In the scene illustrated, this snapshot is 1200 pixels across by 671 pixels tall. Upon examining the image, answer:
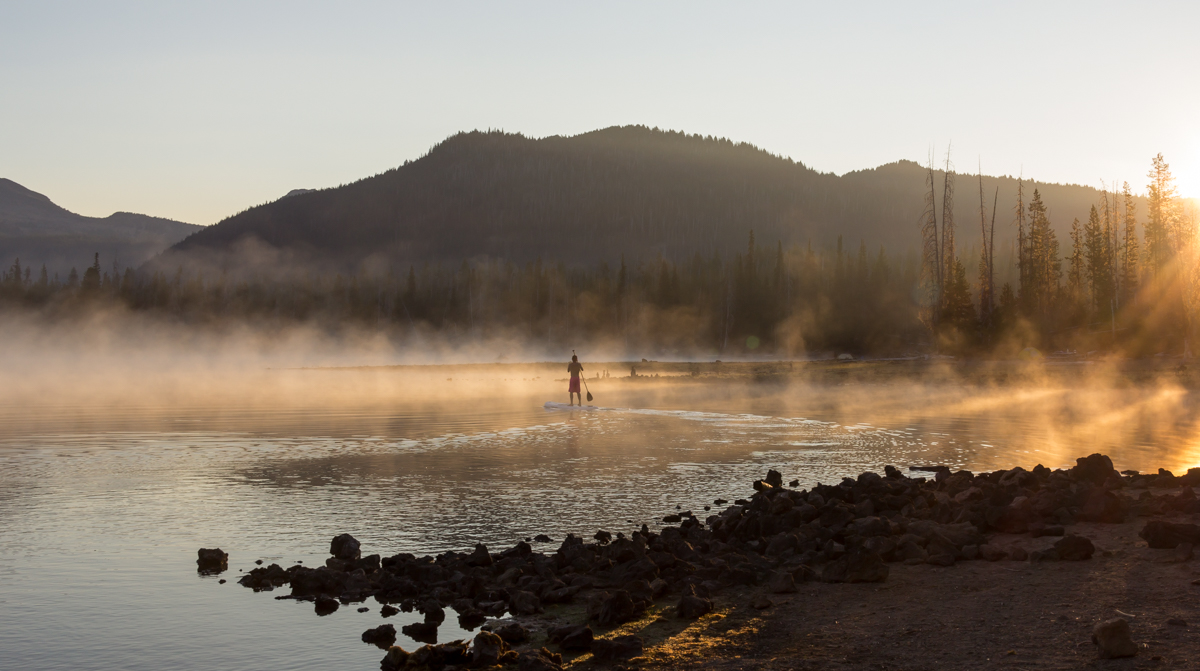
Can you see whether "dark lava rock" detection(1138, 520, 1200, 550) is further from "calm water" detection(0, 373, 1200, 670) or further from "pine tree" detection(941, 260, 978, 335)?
"pine tree" detection(941, 260, 978, 335)

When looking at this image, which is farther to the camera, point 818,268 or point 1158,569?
point 818,268

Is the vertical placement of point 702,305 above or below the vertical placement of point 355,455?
above

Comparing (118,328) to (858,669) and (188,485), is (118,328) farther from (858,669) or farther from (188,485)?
(858,669)

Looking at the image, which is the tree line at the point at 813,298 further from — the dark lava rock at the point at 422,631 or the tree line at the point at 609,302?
the dark lava rock at the point at 422,631

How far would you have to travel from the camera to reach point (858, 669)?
8039 mm

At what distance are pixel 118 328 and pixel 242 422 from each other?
15611 centimetres

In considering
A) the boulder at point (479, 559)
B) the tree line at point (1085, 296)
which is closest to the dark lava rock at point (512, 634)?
the boulder at point (479, 559)

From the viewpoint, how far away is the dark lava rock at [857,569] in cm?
1105

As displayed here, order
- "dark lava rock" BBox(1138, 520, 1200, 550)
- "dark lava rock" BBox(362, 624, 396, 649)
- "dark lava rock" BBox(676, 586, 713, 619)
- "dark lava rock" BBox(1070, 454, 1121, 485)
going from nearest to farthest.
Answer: "dark lava rock" BBox(362, 624, 396, 649) → "dark lava rock" BBox(676, 586, 713, 619) → "dark lava rock" BBox(1138, 520, 1200, 550) → "dark lava rock" BBox(1070, 454, 1121, 485)

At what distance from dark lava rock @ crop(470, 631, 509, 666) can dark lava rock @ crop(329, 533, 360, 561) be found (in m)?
4.36

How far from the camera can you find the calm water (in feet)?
33.4

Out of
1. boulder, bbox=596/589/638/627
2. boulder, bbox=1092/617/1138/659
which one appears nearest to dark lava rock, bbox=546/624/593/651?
boulder, bbox=596/589/638/627

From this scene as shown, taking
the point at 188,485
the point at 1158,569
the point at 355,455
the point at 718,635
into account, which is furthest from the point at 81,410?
the point at 1158,569

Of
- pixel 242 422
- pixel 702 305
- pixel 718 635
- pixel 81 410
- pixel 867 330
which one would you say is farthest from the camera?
pixel 702 305
